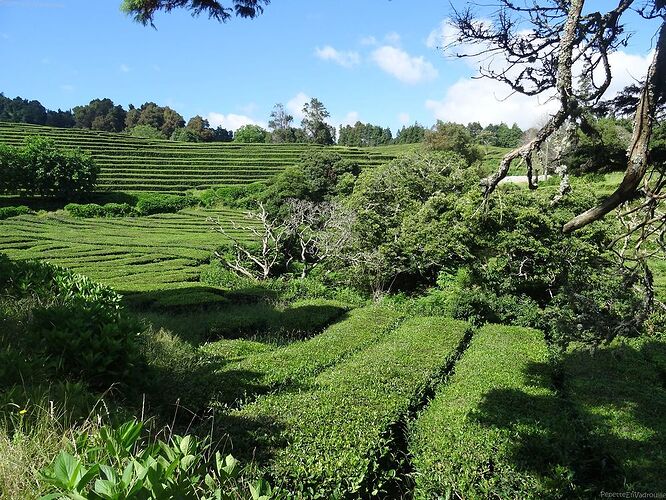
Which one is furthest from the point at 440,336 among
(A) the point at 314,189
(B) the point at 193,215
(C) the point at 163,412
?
(B) the point at 193,215

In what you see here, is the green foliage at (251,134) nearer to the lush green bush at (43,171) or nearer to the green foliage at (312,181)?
the lush green bush at (43,171)

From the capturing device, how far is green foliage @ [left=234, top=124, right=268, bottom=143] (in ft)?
327

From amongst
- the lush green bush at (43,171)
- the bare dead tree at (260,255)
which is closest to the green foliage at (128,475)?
the bare dead tree at (260,255)

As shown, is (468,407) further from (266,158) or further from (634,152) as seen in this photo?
(266,158)

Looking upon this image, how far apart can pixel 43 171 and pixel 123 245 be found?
889 inches

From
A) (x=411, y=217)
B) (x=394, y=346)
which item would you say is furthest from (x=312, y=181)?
(x=394, y=346)

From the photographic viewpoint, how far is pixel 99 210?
4466 cm

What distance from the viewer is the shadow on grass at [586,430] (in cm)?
514

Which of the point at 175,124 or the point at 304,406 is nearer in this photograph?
the point at 304,406

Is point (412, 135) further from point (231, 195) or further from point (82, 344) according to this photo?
Answer: point (82, 344)

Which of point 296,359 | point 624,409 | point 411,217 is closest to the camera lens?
point 624,409

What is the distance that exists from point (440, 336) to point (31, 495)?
10.5m

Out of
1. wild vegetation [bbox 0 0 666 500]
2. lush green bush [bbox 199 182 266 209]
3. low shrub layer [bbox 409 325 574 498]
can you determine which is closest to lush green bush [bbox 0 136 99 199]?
lush green bush [bbox 199 182 266 209]

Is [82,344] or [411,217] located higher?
[411,217]
